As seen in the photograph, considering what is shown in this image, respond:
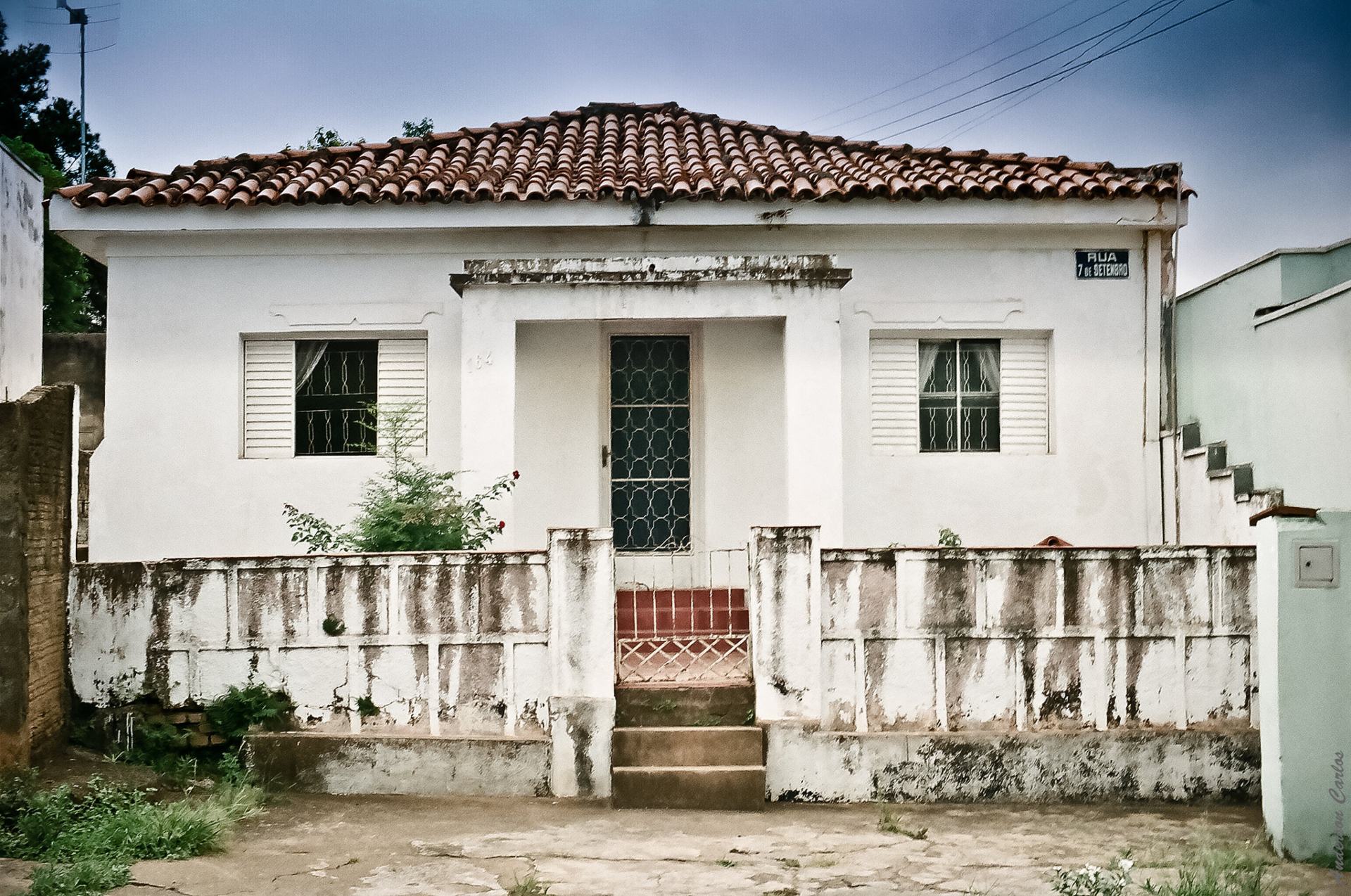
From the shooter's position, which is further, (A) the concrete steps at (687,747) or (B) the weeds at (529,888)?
(A) the concrete steps at (687,747)

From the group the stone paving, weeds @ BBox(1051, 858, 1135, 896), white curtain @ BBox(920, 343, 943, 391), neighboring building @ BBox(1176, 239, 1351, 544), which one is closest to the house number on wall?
neighboring building @ BBox(1176, 239, 1351, 544)

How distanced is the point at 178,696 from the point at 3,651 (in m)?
1.10

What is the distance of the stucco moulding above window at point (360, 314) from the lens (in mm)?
10391

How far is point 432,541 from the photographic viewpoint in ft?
27.8

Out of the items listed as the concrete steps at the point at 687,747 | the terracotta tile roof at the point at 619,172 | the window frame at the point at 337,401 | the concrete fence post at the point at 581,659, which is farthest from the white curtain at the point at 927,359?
the window frame at the point at 337,401

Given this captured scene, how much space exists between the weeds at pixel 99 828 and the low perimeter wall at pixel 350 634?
3.19ft

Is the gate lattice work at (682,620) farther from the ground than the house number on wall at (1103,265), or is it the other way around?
the house number on wall at (1103,265)

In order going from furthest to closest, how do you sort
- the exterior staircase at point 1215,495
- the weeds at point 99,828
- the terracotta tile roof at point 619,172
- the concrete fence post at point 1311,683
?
the terracotta tile roof at point 619,172 < the exterior staircase at point 1215,495 < the concrete fence post at point 1311,683 < the weeds at point 99,828

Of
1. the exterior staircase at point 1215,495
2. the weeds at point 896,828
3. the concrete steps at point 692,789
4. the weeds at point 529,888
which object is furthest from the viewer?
the exterior staircase at point 1215,495

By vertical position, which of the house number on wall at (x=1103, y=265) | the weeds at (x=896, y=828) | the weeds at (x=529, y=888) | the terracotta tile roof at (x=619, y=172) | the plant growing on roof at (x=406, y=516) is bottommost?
the weeds at (x=896, y=828)

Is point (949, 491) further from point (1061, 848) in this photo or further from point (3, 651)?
point (3, 651)

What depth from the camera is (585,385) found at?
34.6ft

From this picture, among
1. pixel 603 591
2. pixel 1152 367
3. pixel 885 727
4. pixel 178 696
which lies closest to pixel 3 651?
pixel 178 696

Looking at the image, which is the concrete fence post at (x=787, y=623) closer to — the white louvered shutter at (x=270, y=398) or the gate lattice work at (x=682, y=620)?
the gate lattice work at (x=682, y=620)
